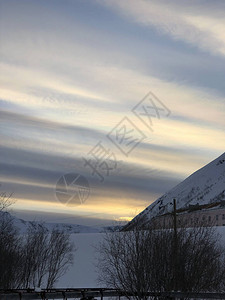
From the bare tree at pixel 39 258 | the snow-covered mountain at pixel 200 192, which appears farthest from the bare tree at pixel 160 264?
the snow-covered mountain at pixel 200 192

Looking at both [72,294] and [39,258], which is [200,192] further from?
[72,294]

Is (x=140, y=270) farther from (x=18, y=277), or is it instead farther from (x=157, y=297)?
(x=18, y=277)

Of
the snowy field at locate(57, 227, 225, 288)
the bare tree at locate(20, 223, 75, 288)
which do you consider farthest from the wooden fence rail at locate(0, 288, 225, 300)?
the snowy field at locate(57, 227, 225, 288)

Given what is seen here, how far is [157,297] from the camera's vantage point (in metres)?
23.9

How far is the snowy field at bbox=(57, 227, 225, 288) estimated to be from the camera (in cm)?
5256

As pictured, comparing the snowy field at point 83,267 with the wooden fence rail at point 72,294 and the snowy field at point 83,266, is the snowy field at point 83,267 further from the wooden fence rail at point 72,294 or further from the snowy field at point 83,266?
the wooden fence rail at point 72,294

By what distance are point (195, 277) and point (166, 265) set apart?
174 centimetres

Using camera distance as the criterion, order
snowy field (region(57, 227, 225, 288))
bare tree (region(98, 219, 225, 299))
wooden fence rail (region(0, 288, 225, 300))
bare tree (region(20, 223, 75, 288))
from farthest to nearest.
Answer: snowy field (region(57, 227, 225, 288))
bare tree (region(20, 223, 75, 288))
bare tree (region(98, 219, 225, 299))
wooden fence rail (region(0, 288, 225, 300))

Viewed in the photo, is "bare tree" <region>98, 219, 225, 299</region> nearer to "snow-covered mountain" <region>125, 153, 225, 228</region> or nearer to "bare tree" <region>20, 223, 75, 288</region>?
"bare tree" <region>20, 223, 75, 288</region>

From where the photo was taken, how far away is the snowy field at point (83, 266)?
52.6m

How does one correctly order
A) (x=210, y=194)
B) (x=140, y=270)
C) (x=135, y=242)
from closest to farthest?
(x=140, y=270)
(x=135, y=242)
(x=210, y=194)

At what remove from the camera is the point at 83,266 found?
58.6 meters

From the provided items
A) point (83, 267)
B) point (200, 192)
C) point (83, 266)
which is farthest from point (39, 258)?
point (200, 192)

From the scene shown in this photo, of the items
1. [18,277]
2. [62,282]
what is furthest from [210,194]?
[18,277]
